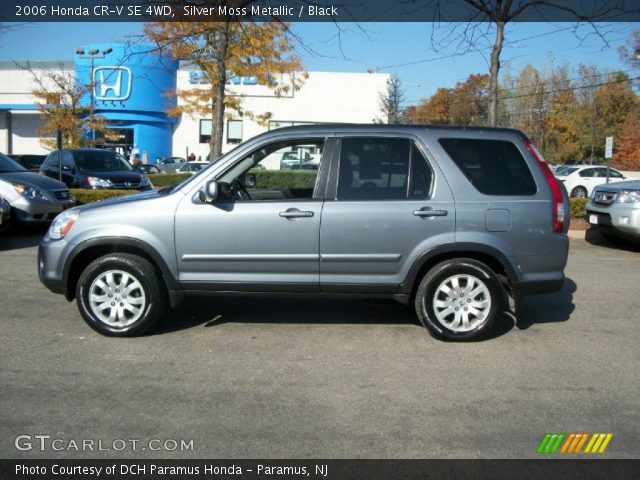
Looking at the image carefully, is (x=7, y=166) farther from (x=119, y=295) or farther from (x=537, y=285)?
(x=537, y=285)

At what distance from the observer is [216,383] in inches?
171

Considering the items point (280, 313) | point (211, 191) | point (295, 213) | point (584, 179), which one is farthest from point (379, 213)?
point (584, 179)

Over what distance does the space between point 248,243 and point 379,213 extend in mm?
1173

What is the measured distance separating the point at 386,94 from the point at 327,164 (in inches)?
1603

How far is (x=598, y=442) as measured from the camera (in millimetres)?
3531

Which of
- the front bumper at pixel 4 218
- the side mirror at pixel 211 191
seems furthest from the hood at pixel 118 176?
the side mirror at pixel 211 191

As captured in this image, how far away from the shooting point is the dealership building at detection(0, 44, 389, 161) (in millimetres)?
42281

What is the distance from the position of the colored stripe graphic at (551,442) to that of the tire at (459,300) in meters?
1.67

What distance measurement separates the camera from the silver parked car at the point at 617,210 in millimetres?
10055

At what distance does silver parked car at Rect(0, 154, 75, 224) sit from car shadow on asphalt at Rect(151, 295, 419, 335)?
221 inches

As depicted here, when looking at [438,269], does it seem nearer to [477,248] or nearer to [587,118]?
[477,248]

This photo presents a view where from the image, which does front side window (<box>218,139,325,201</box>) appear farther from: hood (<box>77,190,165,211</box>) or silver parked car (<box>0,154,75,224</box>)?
silver parked car (<box>0,154,75,224</box>)

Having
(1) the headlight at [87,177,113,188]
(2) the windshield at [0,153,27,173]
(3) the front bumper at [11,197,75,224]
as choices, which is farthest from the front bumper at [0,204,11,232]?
(1) the headlight at [87,177,113,188]
